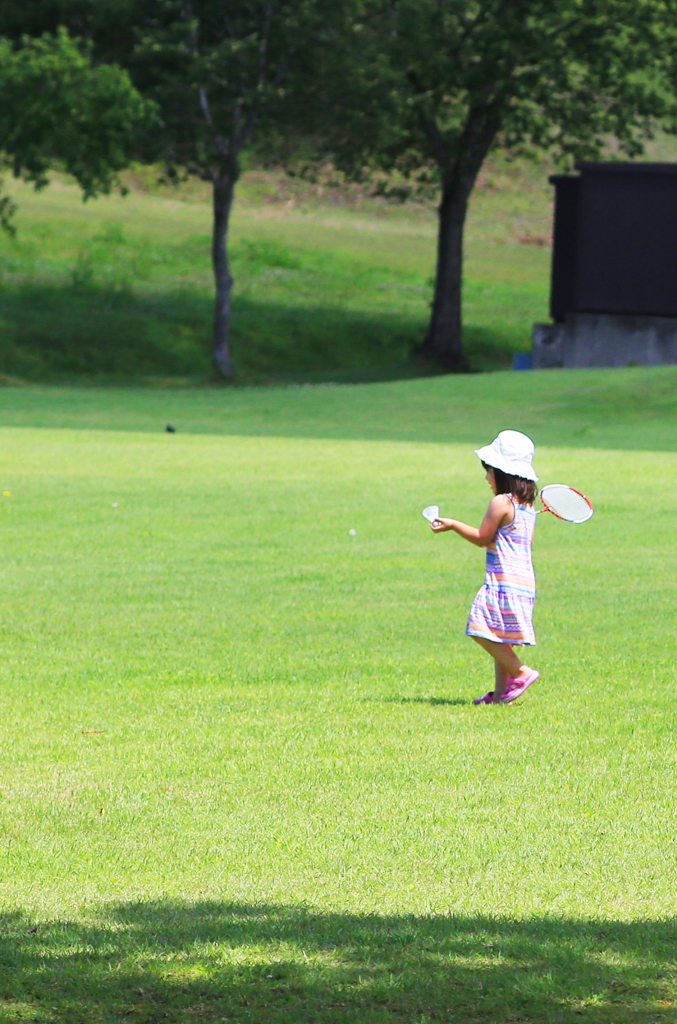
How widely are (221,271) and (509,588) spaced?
44.4m

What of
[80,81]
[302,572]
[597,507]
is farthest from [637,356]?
[302,572]

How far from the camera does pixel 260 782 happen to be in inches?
276

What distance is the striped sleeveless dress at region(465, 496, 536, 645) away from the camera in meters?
8.68

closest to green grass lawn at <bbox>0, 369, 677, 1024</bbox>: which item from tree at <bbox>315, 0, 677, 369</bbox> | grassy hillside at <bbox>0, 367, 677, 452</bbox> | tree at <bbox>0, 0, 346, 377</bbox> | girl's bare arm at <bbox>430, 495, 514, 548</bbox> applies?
girl's bare arm at <bbox>430, 495, 514, 548</bbox>

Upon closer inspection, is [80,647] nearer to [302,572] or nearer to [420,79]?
[302,572]

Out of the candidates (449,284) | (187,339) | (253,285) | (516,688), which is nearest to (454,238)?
(449,284)

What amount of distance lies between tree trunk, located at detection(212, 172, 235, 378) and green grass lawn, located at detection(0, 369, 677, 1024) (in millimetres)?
33976

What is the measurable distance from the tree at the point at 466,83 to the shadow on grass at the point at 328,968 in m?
47.3

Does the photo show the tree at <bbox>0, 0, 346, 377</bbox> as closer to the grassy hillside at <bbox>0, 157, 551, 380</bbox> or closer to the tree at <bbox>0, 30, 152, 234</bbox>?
the tree at <bbox>0, 30, 152, 234</bbox>

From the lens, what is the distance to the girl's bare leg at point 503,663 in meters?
8.68

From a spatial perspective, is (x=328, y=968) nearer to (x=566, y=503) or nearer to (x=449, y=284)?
(x=566, y=503)

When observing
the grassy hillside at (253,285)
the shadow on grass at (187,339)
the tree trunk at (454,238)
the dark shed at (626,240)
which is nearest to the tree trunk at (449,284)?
the tree trunk at (454,238)

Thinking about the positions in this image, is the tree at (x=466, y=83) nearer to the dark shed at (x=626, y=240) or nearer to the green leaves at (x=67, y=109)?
the dark shed at (x=626, y=240)

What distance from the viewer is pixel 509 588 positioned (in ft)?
28.8
